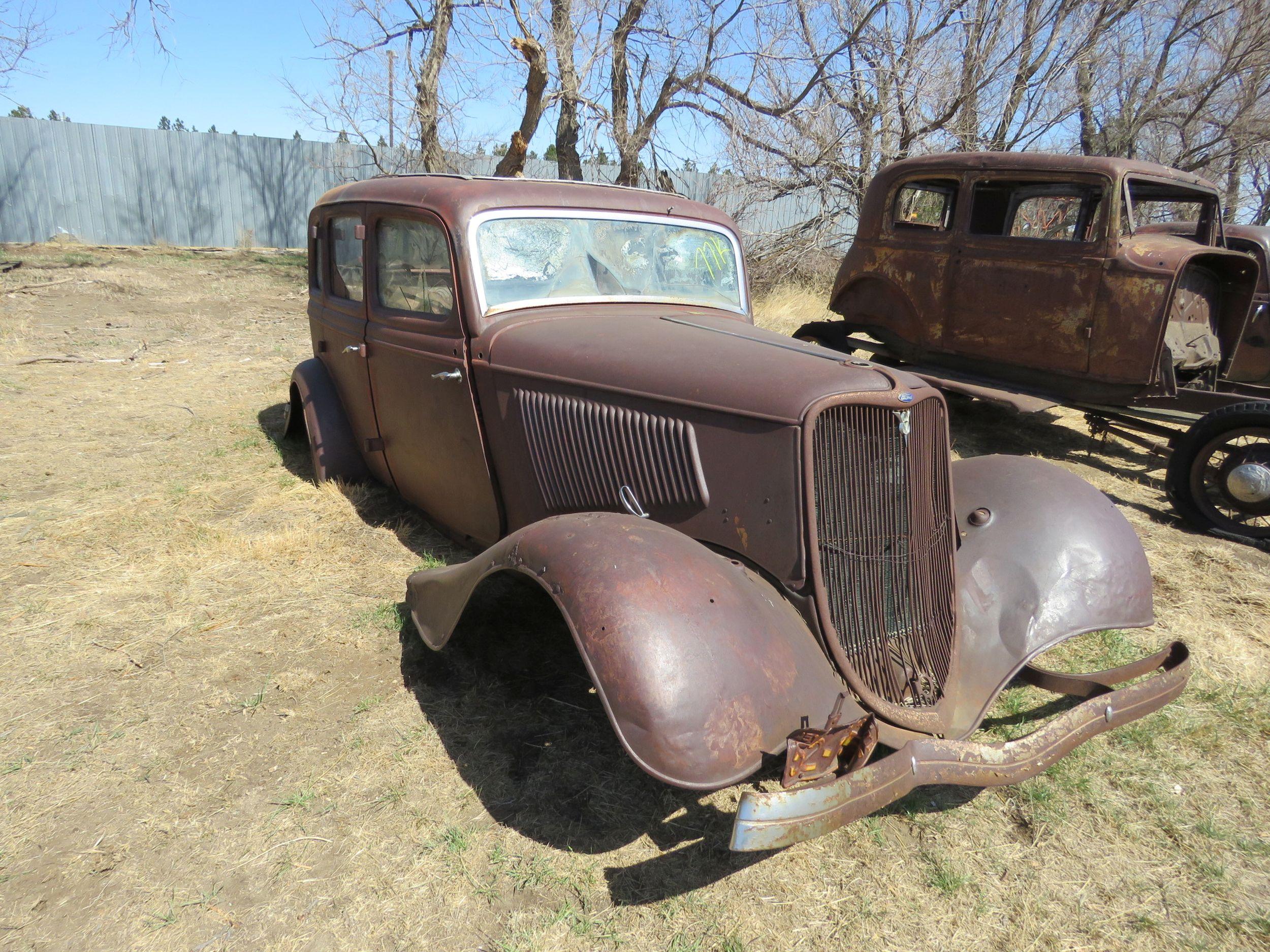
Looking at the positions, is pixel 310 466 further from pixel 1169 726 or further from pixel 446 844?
pixel 1169 726

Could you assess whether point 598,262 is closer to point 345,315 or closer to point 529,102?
point 345,315

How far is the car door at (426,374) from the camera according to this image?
331 cm

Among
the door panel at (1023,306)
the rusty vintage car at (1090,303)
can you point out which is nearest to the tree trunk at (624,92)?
the rusty vintage car at (1090,303)

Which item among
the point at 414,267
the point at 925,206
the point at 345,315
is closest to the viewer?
the point at 414,267

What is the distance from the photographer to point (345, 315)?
4.09 metres

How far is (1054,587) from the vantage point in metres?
2.63

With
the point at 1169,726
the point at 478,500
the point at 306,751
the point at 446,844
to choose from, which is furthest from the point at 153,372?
the point at 1169,726

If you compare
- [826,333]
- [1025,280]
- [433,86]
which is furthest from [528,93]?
[1025,280]

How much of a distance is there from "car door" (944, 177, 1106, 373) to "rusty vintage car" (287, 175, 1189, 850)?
3103 mm

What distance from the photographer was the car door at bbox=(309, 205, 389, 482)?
3.96 m

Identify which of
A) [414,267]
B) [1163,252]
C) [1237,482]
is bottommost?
[1237,482]

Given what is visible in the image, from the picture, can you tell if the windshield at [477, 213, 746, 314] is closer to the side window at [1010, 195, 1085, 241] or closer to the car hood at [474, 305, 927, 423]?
the car hood at [474, 305, 927, 423]

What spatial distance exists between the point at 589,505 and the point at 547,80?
28.4ft

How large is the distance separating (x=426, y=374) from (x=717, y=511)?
5.37 ft
